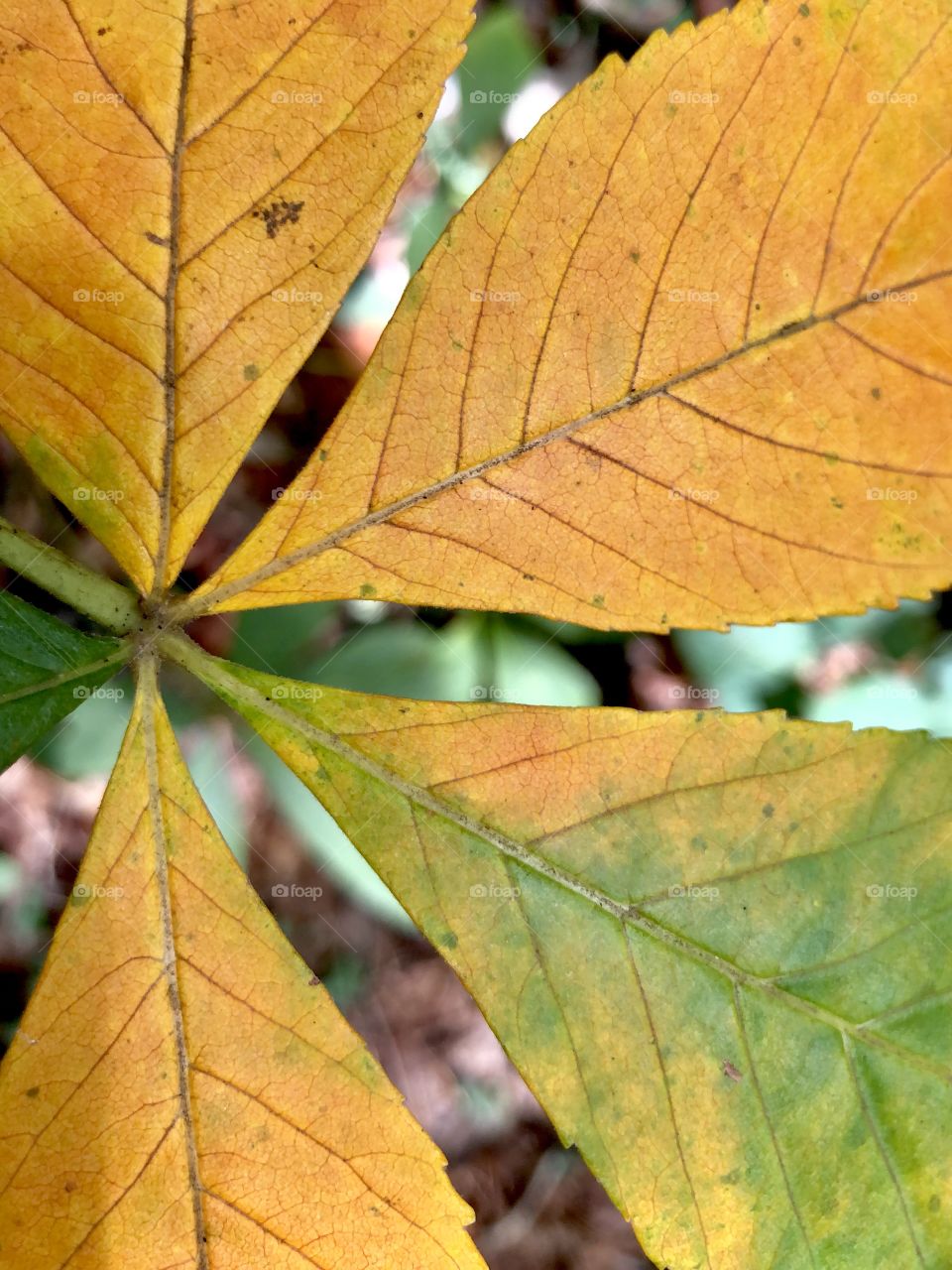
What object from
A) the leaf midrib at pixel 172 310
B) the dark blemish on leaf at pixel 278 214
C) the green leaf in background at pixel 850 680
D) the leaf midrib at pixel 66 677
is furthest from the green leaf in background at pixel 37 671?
the green leaf in background at pixel 850 680

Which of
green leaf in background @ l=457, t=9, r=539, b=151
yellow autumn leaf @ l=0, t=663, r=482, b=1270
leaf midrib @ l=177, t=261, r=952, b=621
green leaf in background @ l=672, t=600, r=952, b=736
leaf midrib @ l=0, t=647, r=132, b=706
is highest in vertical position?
green leaf in background @ l=457, t=9, r=539, b=151

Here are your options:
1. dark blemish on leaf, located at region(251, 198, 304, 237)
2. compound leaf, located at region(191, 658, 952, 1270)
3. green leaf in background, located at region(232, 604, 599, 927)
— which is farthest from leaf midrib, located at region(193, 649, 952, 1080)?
green leaf in background, located at region(232, 604, 599, 927)

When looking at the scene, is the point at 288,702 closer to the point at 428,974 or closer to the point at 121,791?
the point at 121,791

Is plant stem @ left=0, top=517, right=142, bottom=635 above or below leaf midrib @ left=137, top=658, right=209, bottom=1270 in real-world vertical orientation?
above

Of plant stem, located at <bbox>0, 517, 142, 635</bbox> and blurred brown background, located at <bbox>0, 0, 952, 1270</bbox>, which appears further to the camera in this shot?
blurred brown background, located at <bbox>0, 0, 952, 1270</bbox>

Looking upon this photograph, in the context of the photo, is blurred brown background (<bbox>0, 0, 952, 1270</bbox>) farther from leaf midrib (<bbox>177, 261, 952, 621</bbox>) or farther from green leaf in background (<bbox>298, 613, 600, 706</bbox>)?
leaf midrib (<bbox>177, 261, 952, 621</bbox>)

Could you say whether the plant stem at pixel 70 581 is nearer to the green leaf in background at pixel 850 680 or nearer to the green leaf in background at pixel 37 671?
the green leaf in background at pixel 37 671

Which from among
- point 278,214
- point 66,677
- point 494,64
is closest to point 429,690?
point 66,677

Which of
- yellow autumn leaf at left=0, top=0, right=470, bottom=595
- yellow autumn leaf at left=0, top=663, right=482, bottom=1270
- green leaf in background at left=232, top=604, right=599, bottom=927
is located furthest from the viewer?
green leaf in background at left=232, top=604, right=599, bottom=927
